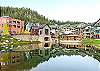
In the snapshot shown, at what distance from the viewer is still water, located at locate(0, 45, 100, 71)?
4.52 metres

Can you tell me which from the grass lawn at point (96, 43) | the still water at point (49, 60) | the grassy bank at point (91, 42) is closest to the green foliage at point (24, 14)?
the still water at point (49, 60)

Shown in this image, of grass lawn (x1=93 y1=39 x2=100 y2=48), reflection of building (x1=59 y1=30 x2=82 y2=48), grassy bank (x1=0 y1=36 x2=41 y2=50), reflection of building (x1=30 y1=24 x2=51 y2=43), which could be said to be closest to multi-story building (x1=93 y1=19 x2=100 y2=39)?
grass lawn (x1=93 y1=39 x2=100 y2=48)

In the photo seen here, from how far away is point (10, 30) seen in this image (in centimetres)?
527

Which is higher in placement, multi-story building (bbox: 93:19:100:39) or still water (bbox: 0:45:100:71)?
multi-story building (bbox: 93:19:100:39)

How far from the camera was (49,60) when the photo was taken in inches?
199

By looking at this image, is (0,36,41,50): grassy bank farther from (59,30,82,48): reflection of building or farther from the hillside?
(59,30,82,48): reflection of building

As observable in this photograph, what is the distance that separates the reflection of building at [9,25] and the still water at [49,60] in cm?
36

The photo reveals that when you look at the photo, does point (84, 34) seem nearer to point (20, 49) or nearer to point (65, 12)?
point (65, 12)

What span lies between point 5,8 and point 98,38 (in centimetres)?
172

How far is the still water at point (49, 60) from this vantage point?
14.8 ft

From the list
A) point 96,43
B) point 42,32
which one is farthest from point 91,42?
point 42,32

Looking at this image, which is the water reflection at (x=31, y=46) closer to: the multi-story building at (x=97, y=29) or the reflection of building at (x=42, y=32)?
the reflection of building at (x=42, y=32)

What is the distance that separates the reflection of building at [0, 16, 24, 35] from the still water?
0.36 metres

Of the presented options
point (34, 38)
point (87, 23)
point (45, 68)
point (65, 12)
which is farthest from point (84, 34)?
point (45, 68)
